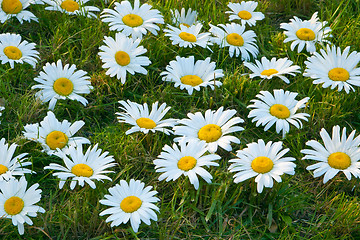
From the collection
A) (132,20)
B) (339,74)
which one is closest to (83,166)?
(132,20)

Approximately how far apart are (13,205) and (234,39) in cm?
191

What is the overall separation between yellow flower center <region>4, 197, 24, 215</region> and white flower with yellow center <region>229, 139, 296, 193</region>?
1.08 m

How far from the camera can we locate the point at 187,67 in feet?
10.9

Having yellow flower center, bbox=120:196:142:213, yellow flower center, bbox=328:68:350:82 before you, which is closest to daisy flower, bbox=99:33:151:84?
yellow flower center, bbox=120:196:142:213

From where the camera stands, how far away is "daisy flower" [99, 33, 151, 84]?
3.24 meters

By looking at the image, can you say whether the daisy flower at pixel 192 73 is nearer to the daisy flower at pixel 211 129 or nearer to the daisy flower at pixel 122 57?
the daisy flower at pixel 122 57

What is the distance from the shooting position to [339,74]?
128 inches

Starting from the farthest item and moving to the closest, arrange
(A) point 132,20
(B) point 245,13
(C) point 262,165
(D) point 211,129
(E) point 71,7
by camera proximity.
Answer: (B) point 245,13
(E) point 71,7
(A) point 132,20
(D) point 211,129
(C) point 262,165

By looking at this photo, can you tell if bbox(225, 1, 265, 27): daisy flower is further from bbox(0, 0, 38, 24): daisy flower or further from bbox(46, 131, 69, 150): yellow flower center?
bbox(46, 131, 69, 150): yellow flower center

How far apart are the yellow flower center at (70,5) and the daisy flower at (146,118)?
1042mm

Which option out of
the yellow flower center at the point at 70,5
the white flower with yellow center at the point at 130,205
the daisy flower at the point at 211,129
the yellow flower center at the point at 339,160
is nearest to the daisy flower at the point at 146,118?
the daisy flower at the point at 211,129

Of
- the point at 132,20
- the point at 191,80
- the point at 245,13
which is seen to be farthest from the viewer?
the point at 245,13

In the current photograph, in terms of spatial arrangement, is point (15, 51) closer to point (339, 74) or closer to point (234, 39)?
point (234, 39)

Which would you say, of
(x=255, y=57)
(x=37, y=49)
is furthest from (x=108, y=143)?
(x=255, y=57)
